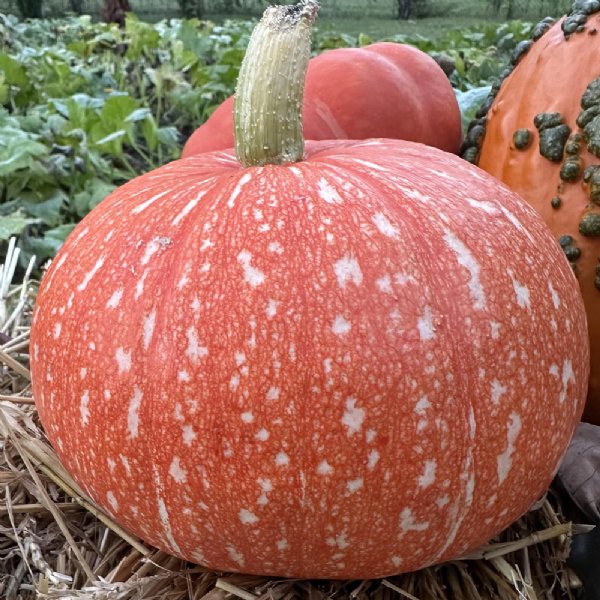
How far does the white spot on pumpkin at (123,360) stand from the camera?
3.80ft

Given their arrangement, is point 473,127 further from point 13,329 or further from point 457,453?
point 13,329

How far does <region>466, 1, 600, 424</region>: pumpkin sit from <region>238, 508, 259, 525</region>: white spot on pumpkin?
2.96 feet

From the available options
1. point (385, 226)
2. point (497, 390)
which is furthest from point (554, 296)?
point (385, 226)

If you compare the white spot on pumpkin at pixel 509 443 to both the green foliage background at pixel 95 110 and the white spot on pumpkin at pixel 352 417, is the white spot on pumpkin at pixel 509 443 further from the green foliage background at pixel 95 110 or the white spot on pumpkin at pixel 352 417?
the green foliage background at pixel 95 110

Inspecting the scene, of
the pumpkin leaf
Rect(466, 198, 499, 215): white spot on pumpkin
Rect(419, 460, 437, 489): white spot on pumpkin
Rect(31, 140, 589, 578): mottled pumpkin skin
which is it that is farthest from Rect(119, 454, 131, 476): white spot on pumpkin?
the pumpkin leaf

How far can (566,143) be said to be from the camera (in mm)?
1688

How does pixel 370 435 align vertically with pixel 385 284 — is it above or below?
below

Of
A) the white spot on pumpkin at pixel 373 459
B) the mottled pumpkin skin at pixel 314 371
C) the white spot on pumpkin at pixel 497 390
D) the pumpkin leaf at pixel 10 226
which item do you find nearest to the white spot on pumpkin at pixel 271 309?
the mottled pumpkin skin at pixel 314 371

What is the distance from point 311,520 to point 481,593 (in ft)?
1.43

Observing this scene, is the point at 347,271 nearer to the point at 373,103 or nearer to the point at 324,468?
the point at 324,468

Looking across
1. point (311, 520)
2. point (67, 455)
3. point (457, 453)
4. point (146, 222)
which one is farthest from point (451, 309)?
point (67, 455)

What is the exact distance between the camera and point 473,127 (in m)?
2.03

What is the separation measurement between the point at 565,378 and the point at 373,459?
0.37m

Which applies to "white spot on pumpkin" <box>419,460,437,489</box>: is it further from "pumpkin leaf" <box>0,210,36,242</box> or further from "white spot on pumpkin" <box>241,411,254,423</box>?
"pumpkin leaf" <box>0,210,36,242</box>
